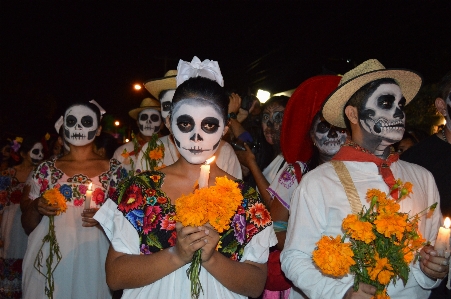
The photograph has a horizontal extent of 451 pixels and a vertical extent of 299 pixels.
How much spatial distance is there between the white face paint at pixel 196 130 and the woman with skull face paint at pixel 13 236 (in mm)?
5271

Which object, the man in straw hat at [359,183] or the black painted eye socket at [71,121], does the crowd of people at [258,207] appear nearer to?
the man in straw hat at [359,183]

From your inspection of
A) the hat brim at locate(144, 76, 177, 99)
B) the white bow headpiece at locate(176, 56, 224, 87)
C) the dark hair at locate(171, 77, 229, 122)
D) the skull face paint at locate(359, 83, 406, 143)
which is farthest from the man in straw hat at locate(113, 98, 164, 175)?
the skull face paint at locate(359, 83, 406, 143)

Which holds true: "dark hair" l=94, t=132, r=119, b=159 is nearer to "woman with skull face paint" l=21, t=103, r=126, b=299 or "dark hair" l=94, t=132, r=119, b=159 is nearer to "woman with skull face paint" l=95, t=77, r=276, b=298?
"woman with skull face paint" l=21, t=103, r=126, b=299

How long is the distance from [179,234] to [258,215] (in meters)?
0.69

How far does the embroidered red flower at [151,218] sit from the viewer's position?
3.01 meters

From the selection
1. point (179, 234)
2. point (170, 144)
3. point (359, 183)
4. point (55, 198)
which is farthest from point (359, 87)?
point (55, 198)

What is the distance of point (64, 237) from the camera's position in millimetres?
5305

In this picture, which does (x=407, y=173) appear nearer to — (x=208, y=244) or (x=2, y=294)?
(x=208, y=244)

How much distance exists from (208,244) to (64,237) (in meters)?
3.04

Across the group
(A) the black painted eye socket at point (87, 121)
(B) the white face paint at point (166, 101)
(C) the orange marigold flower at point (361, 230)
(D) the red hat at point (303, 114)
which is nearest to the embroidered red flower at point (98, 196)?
(A) the black painted eye socket at point (87, 121)

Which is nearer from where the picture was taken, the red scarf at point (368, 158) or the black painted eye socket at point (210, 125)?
the black painted eye socket at point (210, 125)

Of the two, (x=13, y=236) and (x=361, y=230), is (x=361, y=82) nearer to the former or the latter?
(x=361, y=230)

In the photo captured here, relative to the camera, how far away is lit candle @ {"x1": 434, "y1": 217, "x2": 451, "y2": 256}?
2576 mm

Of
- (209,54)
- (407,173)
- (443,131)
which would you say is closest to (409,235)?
(407,173)
